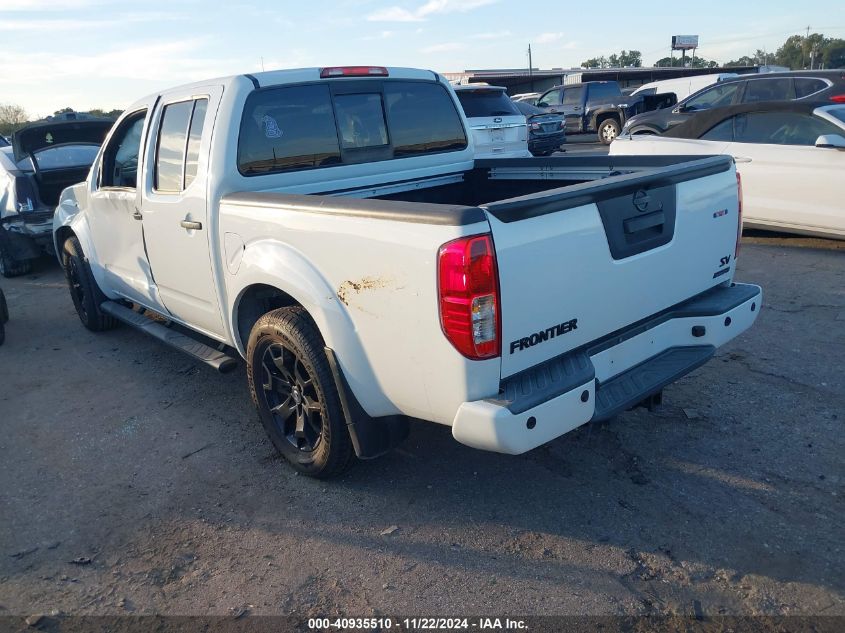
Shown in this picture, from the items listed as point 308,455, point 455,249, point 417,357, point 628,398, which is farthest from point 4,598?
point 628,398

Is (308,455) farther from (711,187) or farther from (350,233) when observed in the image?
(711,187)

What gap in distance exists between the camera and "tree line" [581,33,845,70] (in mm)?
85750

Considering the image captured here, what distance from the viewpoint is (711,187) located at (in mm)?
3604

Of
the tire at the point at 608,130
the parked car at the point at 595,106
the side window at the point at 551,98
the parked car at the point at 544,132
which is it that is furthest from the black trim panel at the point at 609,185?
the side window at the point at 551,98

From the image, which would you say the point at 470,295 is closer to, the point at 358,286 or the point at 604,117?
the point at 358,286

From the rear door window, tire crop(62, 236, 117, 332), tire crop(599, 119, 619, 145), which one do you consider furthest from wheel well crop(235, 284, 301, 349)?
the rear door window

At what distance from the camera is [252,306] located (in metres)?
4.06

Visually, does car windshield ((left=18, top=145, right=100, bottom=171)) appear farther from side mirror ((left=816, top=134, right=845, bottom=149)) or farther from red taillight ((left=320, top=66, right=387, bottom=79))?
side mirror ((left=816, top=134, right=845, bottom=149))

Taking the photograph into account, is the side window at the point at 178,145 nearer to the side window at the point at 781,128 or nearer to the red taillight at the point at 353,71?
the red taillight at the point at 353,71

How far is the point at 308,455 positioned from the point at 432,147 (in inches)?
90.4

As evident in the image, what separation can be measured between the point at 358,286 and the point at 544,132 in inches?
560

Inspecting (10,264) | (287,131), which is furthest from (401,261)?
(10,264)

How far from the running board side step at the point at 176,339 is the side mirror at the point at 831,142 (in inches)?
241

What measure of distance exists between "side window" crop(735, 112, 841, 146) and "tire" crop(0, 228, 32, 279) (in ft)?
29.1
